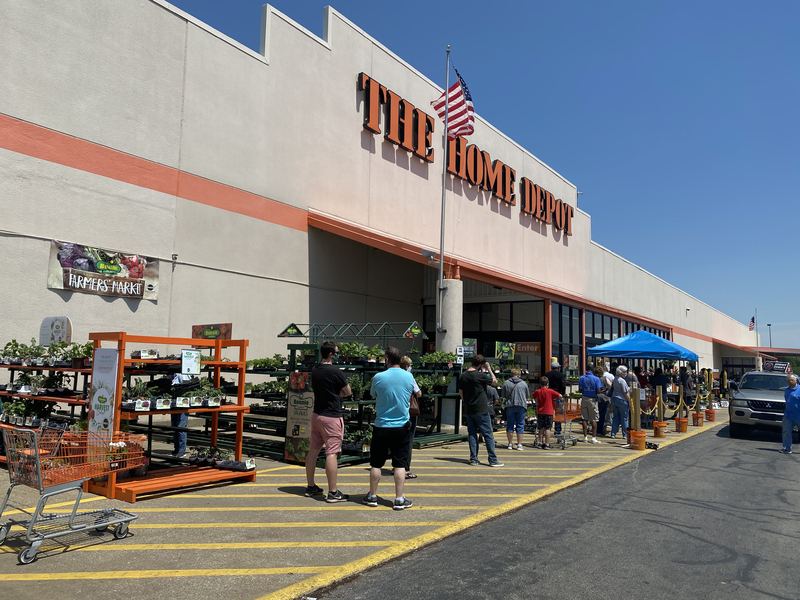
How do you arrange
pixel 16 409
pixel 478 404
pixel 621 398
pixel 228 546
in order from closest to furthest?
pixel 228 546 → pixel 16 409 → pixel 478 404 → pixel 621 398

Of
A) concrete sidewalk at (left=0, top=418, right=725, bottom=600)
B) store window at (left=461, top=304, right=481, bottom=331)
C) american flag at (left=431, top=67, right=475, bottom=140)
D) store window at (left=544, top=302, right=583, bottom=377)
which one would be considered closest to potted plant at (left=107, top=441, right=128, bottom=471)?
concrete sidewalk at (left=0, top=418, right=725, bottom=600)

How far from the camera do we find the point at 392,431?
22.9 ft

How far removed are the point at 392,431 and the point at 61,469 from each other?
3.43 m

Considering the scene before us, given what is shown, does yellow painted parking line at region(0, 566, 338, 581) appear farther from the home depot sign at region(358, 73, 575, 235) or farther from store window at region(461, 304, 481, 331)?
store window at region(461, 304, 481, 331)

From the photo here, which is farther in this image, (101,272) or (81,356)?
(101,272)

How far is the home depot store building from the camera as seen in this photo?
11.6 m

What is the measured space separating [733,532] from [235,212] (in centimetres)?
1272

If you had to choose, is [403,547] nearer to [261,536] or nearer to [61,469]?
[261,536]

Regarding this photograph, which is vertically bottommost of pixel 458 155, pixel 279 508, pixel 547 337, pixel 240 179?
pixel 279 508

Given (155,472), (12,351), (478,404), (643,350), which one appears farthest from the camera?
(643,350)

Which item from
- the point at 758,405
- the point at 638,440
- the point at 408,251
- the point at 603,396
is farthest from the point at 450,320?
the point at 758,405

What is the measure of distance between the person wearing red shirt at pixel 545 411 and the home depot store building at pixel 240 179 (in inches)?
225

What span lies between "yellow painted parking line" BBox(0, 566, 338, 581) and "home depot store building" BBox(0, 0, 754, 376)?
795cm

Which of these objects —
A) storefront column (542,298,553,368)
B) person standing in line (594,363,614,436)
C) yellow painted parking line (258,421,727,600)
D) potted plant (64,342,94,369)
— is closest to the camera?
yellow painted parking line (258,421,727,600)
